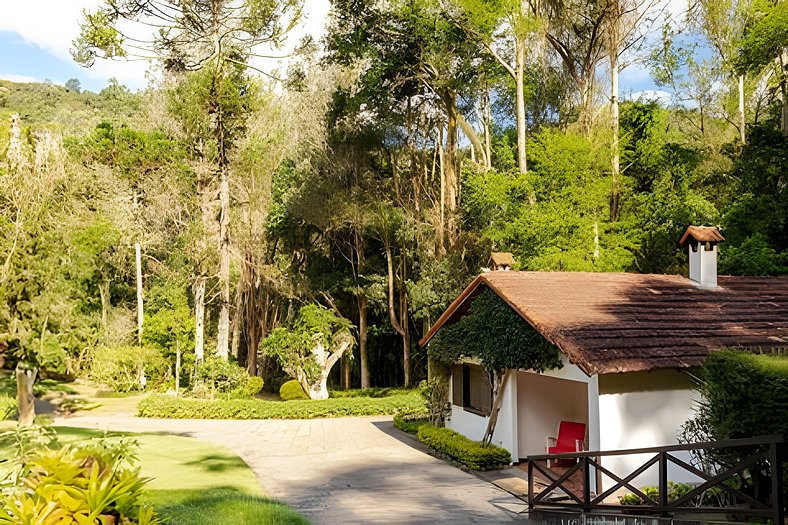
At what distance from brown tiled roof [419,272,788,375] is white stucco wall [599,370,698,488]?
0.55 m

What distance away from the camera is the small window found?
16.3m

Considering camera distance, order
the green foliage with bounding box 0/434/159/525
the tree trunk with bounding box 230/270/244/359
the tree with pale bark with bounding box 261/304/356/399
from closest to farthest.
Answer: the green foliage with bounding box 0/434/159/525
the tree with pale bark with bounding box 261/304/356/399
the tree trunk with bounding box 230/270/244/359

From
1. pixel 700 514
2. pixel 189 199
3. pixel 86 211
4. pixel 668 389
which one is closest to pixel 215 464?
pixel 668 389

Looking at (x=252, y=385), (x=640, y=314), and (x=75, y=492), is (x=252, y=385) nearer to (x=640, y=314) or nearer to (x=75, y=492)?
(x=640, y=314)

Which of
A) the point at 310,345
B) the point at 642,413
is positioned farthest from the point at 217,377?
the point at 642,413

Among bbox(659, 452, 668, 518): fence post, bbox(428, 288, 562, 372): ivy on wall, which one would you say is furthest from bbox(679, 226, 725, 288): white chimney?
bbox(659, 452, 668, 518): fence post

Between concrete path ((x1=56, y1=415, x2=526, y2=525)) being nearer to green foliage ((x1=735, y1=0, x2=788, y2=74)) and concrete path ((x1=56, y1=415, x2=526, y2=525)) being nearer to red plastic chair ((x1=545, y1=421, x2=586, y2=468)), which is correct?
red plastic chair ((x1=545, y1=421, x2=586, y2=468))

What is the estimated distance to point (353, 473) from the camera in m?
14.8

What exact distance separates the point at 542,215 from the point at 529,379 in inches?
348

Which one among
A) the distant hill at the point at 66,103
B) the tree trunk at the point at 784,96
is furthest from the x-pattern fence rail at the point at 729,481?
the distant hill at the point at 66,103

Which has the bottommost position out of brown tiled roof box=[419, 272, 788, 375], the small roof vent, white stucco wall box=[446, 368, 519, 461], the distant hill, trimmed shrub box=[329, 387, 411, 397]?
trimmed shrub box=[329, 387, 411, 397]

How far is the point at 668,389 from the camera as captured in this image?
12.1 m

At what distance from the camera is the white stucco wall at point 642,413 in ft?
38.1

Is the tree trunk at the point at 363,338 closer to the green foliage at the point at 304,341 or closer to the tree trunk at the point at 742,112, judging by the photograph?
the green foliage at the point at 304,341
